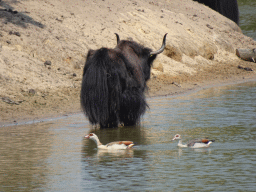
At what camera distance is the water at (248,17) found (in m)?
49.6

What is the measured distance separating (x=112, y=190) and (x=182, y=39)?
18198 millimetres

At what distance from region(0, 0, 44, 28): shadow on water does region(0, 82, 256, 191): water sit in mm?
6947

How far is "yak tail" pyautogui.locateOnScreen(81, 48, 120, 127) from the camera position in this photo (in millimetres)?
9648

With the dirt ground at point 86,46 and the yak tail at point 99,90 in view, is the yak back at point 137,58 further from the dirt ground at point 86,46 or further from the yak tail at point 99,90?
the yak tail at point 99,90

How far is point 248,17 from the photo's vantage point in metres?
56.7

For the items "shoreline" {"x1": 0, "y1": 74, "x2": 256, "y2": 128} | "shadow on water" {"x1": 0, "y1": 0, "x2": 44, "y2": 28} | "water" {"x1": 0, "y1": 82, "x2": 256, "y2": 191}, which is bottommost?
"water" {"x1": 0, "y1": 82, "x2": 256, "y2": 191}

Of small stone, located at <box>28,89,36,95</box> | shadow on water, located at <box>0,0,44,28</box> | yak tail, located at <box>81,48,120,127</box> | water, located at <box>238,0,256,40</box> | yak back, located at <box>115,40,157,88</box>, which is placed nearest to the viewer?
yak tail, located at <box>81,48,120,127</box>

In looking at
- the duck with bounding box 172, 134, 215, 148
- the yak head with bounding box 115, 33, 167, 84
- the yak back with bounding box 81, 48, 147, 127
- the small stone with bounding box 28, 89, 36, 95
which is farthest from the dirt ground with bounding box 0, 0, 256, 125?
the duck with bounding box 172, 134, 215, 148

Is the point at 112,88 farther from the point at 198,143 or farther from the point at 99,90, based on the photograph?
the point at 198,143

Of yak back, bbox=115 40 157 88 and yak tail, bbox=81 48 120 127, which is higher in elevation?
yak back, bbox=115 40 157 88

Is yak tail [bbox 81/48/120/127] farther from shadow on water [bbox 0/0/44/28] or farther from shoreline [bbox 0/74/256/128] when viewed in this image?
shadow on water [bbox 0/0/44/28]

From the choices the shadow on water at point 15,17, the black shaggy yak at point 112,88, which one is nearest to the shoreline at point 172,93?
the black shaggy yak at point 112,88

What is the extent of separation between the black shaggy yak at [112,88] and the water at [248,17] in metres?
36.3

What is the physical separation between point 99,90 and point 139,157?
99.1 inches
